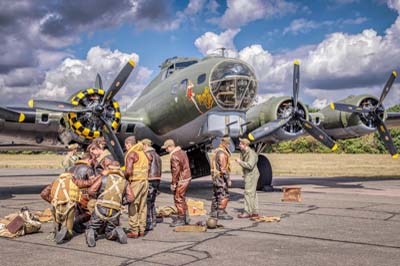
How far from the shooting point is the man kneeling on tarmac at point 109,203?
7133mm

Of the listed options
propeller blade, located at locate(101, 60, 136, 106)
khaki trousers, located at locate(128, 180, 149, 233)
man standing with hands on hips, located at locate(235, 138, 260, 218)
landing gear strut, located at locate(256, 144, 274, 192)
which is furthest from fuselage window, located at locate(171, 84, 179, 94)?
khaki trousers, located at locate(128, 180, 149, 233)

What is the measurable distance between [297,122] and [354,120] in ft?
13.0

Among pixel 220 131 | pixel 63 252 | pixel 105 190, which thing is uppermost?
pixel 220 131

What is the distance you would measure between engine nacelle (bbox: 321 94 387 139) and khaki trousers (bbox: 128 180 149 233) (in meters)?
12.0

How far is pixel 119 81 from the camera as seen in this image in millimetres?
13781

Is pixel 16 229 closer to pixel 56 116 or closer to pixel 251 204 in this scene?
pixel 251 204

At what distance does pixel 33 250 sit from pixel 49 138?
1066 cm

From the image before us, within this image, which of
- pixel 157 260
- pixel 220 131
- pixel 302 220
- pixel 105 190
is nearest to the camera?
pixel 157 260

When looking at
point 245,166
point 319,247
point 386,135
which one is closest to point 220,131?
point 245,166

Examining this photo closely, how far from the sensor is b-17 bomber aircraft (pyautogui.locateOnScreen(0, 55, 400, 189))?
42.3 feet

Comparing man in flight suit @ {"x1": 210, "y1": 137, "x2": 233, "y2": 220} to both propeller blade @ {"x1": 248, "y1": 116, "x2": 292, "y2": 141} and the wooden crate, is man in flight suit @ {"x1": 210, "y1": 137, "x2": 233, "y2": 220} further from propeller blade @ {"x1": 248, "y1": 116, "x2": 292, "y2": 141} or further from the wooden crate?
propeller blade @ {"x1": 248, "y1": 116, "x2": 292, "y2": 141}

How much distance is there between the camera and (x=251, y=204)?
9.63m

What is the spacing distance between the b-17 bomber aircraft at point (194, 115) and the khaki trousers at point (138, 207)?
540 centimetres

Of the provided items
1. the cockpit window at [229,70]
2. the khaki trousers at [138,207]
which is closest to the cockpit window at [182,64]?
the cockpit window at [229,70]
